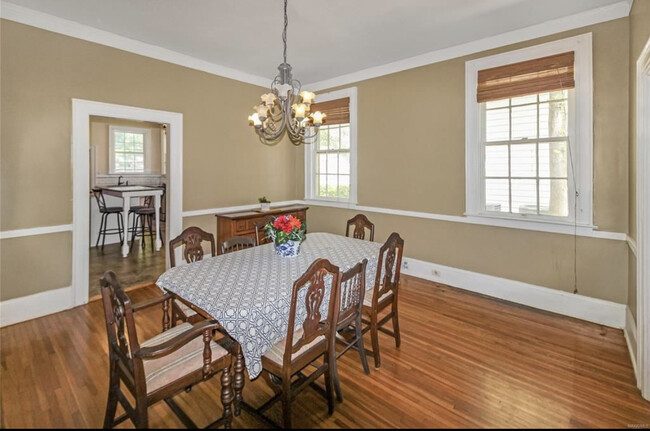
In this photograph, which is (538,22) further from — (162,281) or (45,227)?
(45,227)

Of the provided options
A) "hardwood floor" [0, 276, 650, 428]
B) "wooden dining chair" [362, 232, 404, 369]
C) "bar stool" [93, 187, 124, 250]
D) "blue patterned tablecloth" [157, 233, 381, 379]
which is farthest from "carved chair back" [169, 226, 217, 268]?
"bar stool" [93, 187, 124, 250]

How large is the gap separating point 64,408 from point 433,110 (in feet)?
14.4

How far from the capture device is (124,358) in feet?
5.24

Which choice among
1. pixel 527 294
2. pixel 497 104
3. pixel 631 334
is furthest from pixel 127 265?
pixel 631 334

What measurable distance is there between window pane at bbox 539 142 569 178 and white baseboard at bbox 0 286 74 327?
513cm

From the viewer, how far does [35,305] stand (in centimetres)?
323

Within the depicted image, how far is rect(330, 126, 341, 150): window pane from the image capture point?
5230 mm

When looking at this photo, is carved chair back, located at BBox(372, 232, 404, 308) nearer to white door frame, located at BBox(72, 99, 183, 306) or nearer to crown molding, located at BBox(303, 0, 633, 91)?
crown molding, located at BBox(303, 0, 633, 91)

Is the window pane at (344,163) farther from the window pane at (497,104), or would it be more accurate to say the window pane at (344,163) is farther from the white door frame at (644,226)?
the white door frame at (644,226)

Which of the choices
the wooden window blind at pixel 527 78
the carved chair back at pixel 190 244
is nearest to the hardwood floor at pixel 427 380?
the carved chair back at pixel 190 244

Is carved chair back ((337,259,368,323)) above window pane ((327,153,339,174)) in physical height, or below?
below

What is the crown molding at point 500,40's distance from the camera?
2.94 meters

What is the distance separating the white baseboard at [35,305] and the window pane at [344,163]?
12.4 ft

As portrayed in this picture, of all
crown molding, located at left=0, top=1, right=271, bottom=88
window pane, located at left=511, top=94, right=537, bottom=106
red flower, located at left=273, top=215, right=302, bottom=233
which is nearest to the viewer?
red flower, located at left=273, top=215, right=302, bottom=233
